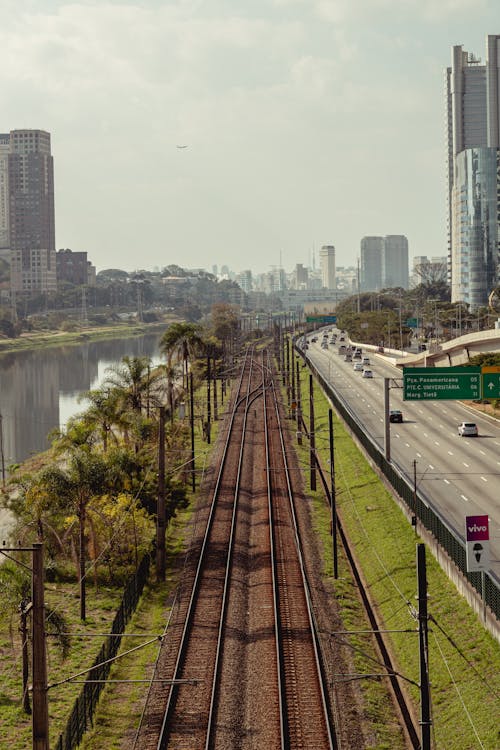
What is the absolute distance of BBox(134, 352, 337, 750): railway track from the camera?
80.6 feet

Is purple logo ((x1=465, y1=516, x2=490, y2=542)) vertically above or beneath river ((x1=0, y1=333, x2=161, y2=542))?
above

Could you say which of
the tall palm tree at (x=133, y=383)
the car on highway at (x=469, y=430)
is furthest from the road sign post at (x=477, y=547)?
the car on highway at (x=469, y=430)

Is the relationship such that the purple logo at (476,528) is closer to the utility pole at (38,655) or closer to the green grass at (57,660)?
the green grass at (57,660)

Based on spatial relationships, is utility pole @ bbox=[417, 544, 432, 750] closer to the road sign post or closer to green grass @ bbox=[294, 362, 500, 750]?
green grass @ bbox=[294, 362, 500, 750]

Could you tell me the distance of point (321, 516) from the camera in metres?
50.0

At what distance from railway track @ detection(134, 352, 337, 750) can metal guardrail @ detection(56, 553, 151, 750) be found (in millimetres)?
1535

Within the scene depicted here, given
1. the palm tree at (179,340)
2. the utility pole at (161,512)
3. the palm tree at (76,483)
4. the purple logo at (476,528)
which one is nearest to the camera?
the purple logo at (476,528)

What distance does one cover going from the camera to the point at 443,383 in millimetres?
48344

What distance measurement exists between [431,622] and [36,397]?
Answer: 339 ft

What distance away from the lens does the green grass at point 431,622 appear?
25062mm

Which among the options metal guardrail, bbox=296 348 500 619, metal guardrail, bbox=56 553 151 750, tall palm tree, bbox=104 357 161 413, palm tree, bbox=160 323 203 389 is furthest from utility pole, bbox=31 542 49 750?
palm tree, bbox=160 323 203 389

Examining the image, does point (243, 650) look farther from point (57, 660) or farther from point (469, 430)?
point (469, 430)

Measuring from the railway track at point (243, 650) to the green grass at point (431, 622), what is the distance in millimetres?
1959

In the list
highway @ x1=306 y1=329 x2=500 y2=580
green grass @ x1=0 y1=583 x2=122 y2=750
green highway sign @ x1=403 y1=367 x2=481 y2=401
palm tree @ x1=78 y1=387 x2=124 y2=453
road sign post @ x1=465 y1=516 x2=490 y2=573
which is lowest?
green grass @ x1=0 y1=583 x2=122 y2=750
